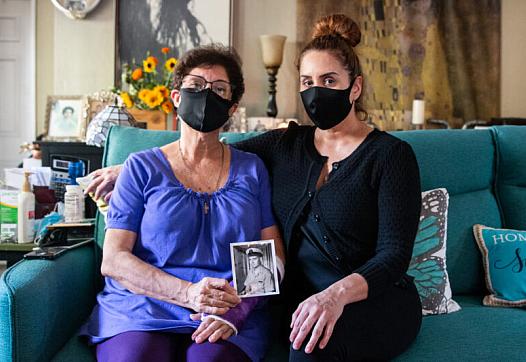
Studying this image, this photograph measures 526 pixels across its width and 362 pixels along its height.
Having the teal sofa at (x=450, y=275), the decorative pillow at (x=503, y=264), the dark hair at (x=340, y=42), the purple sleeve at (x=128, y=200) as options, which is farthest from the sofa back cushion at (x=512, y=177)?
the purple sleeve at (x=128, y=200)

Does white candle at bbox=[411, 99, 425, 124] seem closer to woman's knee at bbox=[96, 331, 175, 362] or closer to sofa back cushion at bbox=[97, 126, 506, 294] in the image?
sofa back cushion at bbox=[97, 126, 506, 294]

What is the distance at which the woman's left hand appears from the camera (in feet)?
4.96

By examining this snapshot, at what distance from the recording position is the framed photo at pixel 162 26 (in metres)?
4.65

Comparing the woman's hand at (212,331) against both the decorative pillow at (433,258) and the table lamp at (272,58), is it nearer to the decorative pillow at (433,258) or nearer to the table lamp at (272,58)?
the decorative pillow at (433,258)

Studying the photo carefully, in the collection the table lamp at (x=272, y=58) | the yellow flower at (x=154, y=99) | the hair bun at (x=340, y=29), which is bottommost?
the yellow flower at (x=154, y=99)

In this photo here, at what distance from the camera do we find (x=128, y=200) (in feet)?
5.82

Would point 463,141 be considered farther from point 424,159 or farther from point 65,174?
point 65,174

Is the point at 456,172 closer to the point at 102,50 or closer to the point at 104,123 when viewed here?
the point at 104,123

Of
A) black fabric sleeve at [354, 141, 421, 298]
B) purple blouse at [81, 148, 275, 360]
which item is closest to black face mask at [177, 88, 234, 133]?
purple blouse at [81, 148, 275, 360]

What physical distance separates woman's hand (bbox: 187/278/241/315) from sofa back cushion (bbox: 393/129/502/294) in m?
0.91

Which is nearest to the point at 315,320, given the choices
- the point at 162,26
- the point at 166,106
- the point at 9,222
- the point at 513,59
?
the point at 9,222

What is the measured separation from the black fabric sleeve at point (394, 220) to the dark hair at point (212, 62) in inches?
20.1

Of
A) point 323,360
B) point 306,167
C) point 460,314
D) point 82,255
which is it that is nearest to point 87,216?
point 82,255

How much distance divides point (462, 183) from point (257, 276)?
98cm
